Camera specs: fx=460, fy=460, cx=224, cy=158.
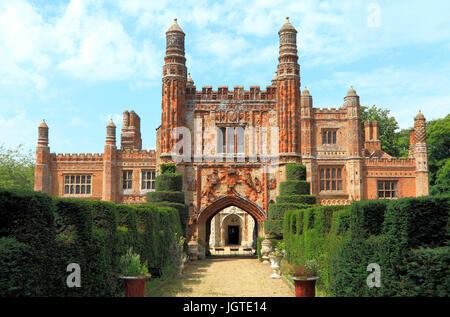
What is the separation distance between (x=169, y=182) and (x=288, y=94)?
9136mm

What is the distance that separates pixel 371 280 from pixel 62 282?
20.9 feet

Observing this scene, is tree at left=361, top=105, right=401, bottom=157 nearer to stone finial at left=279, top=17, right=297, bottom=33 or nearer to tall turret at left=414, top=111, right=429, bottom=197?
tall turret at left=414, top=111, right=429, bottom=197

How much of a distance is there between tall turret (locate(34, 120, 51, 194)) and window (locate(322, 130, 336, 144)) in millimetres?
23321

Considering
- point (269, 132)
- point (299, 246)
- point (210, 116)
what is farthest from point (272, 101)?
point (299, 246)

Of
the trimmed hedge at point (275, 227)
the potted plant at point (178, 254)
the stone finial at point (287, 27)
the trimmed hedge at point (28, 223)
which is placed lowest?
the potted plant at point (178, 254)

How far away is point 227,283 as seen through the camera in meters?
17.1

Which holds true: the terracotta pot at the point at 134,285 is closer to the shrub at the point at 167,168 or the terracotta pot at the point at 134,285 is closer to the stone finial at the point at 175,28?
the shrub at the point at 167,168

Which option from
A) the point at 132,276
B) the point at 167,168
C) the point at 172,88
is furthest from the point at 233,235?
the point at 132,276

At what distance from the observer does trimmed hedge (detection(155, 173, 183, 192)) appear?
88.7ft

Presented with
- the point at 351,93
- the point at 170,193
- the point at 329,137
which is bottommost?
the point at 170,193

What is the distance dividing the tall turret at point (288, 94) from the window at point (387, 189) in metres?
14.2

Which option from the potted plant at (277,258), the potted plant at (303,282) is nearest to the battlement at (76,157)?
the potted plant at (277,258)

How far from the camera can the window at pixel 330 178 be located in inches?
1537

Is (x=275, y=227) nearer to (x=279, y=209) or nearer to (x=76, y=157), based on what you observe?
(x=279, y=209)
